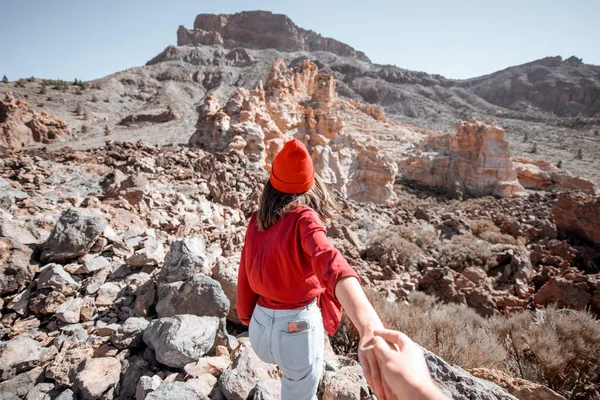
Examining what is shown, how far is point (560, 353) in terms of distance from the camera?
277 centimetres

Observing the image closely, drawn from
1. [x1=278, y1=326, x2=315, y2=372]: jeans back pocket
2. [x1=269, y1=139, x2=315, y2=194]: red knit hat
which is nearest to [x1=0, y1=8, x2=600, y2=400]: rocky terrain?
[x1=278, y1=326, x2=315, y2=372]: jeans back pocket

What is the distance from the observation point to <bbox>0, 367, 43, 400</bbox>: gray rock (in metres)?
1.96

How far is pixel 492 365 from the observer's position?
258cm

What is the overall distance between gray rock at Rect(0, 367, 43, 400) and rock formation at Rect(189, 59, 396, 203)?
9.12 m

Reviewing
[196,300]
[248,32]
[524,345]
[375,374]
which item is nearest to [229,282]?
[196,300]

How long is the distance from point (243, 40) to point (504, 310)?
311 feet

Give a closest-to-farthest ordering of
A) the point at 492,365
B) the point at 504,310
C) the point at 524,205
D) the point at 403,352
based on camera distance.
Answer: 1. the point at 403,352
2. the point at 492,365
3. the point at 504,310
4. the point at 524,205

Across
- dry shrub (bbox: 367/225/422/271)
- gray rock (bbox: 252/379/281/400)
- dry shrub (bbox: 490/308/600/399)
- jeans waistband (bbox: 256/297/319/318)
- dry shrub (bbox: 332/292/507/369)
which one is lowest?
dry shrub (bbox: 367/225/422/271)

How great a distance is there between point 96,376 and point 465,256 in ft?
26.5

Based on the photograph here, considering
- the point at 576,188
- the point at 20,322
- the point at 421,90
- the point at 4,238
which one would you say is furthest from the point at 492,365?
the point at 421,90

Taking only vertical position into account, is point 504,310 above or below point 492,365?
below

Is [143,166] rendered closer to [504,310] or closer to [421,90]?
[504,310]

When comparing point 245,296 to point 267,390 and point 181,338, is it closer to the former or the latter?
point 267,390

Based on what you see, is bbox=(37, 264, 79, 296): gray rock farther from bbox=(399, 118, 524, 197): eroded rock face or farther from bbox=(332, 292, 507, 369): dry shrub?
bbox=(399, 118, 524, 197): eroded rock face
